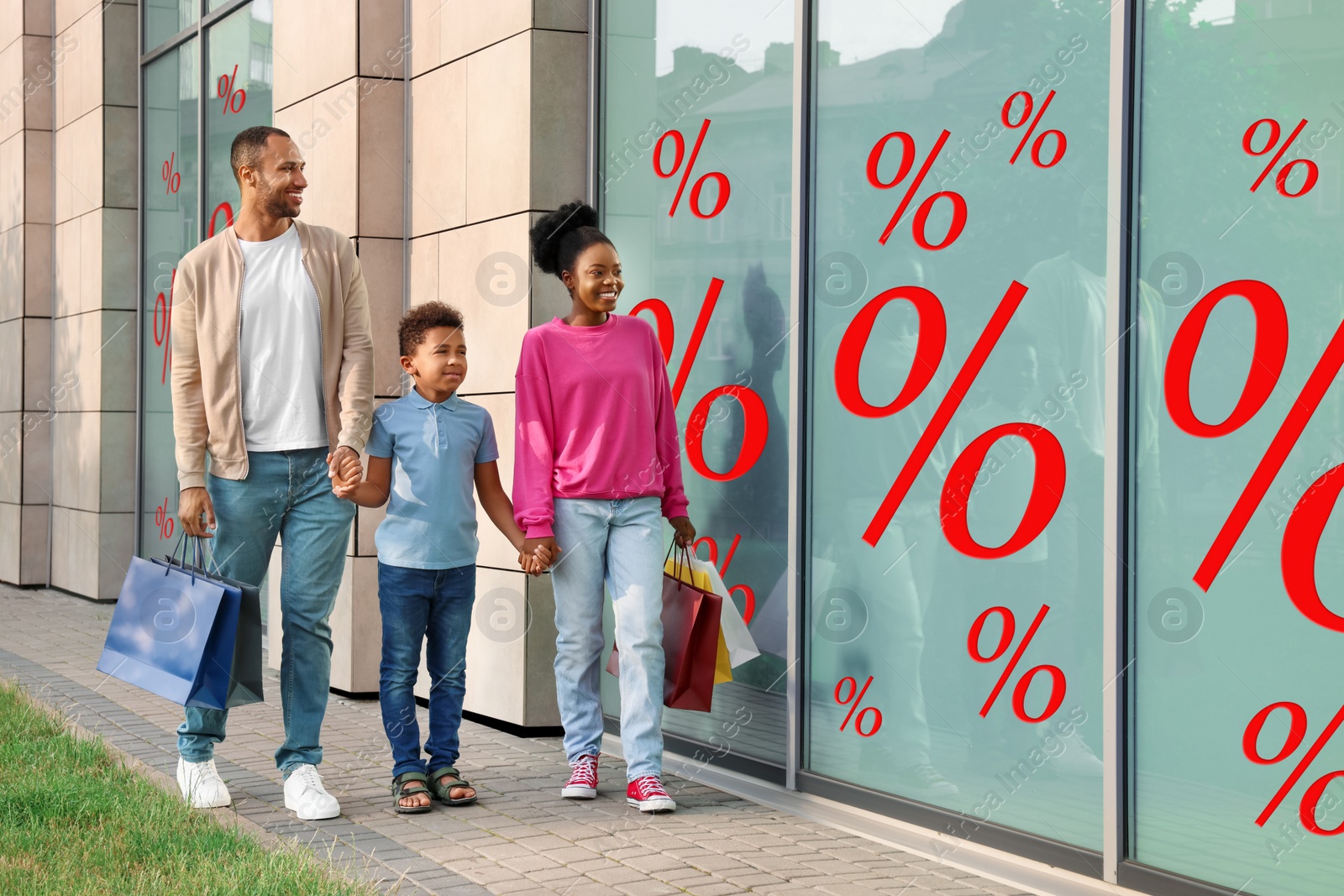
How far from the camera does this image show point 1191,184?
404 centimetres

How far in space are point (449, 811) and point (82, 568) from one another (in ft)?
25.0

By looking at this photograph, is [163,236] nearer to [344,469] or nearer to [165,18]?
[165,18]

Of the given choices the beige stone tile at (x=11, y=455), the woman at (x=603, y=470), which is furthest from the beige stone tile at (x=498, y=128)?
the beige stone tile at (x=11, y=455)

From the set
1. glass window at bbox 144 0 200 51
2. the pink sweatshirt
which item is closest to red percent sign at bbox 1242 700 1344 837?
the pink sweatshirt

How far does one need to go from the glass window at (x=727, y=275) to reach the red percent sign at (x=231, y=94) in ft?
12.6

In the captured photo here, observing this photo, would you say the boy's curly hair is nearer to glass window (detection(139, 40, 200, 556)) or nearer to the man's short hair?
the man's short hair

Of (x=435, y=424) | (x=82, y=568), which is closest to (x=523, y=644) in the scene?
(x=435, y=424)

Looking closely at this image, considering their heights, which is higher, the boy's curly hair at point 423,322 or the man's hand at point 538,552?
the boy's curly hair at point 423,322

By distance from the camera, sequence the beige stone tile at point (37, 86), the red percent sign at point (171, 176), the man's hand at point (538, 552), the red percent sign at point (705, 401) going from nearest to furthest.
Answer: the man's hand at point (538, 552), the red percent sign at point (705, 401), the red percent sign at point (171, 176), the beige stone tile at point (37, 86)

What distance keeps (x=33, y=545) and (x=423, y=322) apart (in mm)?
8945

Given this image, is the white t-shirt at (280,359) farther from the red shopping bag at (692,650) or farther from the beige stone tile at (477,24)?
the beige stone tile at (477,24)

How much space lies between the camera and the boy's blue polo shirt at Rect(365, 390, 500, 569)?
5.08m

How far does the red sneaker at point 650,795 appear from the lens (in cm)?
511

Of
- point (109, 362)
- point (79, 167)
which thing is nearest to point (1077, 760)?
point (109, 362)
